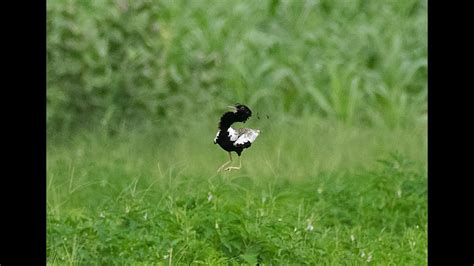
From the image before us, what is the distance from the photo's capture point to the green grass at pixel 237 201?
16.4ft

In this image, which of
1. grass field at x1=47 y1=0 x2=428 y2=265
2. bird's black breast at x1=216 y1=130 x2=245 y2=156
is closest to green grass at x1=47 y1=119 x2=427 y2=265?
grass field at x1=47 y1=0 x2=428 y2=265

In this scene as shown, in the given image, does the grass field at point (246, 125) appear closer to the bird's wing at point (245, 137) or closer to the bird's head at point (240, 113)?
the bird's wing at point (245, 137)

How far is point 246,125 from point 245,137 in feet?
1.30

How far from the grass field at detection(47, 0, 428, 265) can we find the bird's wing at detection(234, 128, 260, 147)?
36cm

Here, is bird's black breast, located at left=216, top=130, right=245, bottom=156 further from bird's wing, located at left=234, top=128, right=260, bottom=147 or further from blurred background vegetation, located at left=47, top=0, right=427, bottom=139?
blurred background vegetation, located at left=47, top=0, right=427, bottom=139

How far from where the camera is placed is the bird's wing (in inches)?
196

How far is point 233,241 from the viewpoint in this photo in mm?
4996

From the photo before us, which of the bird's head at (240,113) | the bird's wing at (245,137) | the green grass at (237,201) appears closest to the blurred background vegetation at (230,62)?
the green grass at (237,201)

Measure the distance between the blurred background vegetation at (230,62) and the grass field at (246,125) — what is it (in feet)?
0.04

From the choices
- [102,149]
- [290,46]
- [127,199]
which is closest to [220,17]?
[290,46]

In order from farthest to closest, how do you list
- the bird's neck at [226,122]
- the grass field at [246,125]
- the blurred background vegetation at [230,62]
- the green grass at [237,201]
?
the blurred background vegetation at [230,62]
the grass field at [246,125]
the green grass at [237,201]
the bird's neck at [226,122]

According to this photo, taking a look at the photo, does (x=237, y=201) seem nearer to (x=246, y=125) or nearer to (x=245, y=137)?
(x=246, y=125)

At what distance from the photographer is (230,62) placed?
846 centimetres
